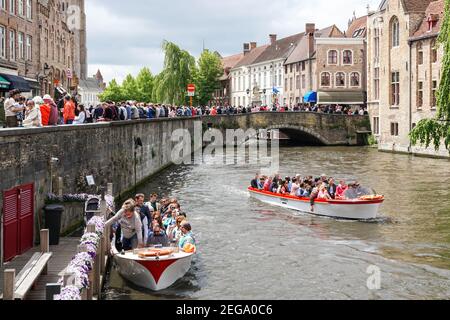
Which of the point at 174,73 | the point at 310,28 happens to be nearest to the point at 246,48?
the point at 310,28

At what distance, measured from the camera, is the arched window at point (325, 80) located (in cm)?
6856

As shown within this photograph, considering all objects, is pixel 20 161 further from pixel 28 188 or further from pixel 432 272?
pixel 432 272

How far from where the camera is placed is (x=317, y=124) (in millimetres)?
58688

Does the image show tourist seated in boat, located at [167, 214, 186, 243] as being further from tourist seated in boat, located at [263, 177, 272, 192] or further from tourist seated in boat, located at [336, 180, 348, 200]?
tourist seated in boat, located at [263, 177, 272, 192]

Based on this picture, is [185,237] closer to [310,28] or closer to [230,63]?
[310,28]

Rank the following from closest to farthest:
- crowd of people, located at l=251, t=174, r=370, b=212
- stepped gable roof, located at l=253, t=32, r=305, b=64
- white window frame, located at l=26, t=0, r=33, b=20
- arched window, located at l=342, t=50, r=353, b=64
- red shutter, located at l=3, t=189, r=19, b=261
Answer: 1. red shutter, located at l=3, t=189, r=19, b=261
2. crowd of people, located at l=251, t=174, r=370, b=212
3. white window frame, located at l=26, t=0, r=33, b=20
4. arched window, located at l=342, t=50, r=353, b=64
5. stepped gable roof, located at l=253, t=32, r=305, b=64

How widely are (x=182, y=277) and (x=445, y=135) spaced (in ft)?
45.8

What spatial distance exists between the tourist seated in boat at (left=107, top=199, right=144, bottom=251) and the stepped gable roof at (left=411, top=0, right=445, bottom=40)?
35.3 metres

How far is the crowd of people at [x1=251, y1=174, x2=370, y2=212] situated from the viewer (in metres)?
23.3

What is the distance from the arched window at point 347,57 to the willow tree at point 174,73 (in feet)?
54.0

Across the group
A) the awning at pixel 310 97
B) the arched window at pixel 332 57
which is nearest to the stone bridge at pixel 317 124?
the awning at pixel 310 97

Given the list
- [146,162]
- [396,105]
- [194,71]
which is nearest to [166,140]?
[146,162]

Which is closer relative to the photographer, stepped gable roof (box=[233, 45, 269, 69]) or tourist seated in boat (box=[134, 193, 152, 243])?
tourist seated in boat (box=[134, 193, 152, 243])

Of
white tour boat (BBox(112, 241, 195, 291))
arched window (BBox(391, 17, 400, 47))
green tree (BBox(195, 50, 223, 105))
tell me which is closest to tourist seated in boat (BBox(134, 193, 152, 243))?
white tour boat (BBox(112, 241, 195, 291))
